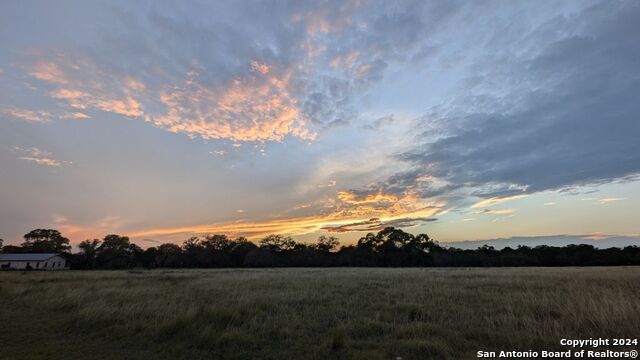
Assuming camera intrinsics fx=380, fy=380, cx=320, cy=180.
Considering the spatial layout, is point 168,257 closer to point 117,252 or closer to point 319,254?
point 117,252

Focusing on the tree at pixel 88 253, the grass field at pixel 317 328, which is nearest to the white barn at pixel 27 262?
the tree at pixel 88 253

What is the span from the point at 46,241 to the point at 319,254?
87.5m

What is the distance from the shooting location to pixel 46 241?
399 feet

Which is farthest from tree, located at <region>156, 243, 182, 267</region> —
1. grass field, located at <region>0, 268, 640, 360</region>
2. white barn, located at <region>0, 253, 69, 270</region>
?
grass field, located at <region>0, 268, 640, 360</region>

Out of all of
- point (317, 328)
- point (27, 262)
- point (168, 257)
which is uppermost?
point (168, 257)

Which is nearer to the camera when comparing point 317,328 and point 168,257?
point 317,328

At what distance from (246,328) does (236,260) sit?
10994 centimetres

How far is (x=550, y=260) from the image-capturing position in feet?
298

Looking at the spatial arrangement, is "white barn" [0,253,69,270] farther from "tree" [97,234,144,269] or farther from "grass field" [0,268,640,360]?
"grass field" [0,268,640,360]

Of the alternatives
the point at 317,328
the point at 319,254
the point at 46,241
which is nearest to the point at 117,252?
the point at 46,241

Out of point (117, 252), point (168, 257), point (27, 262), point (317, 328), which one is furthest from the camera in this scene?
point (168, 257)

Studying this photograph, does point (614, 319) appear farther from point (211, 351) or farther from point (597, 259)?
point (597, 259)

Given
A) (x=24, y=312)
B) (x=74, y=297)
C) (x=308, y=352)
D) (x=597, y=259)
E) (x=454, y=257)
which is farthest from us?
(x=454, y=257)

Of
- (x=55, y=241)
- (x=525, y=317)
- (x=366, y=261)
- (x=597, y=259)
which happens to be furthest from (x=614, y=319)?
(x=55, y=241)
